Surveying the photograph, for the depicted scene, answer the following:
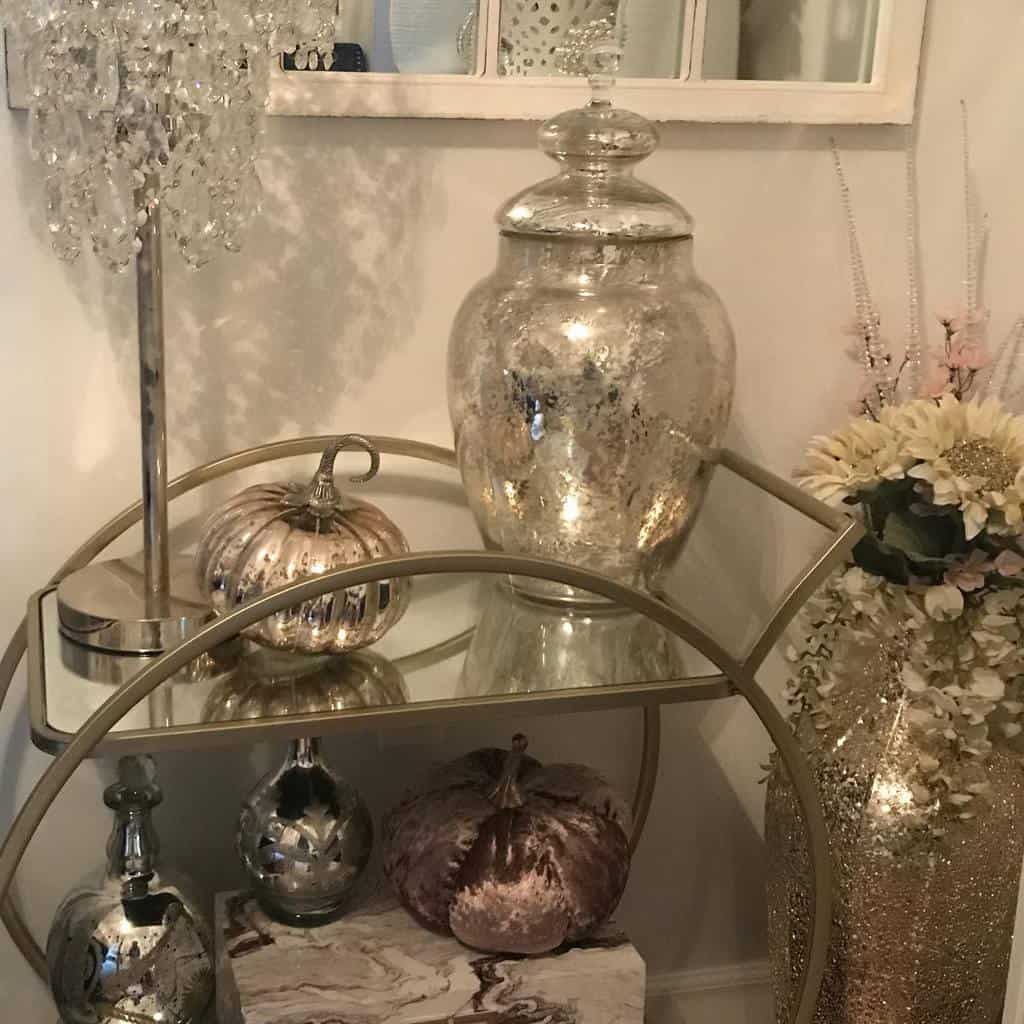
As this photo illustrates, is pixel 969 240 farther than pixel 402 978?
Yes

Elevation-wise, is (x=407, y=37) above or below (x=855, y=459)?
above

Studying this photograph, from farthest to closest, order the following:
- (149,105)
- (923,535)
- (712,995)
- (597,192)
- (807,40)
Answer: (712,995) → (807,40) → (923,535) → (597,192) → (149,105)

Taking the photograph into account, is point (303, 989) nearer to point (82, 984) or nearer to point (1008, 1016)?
point (82, 984)

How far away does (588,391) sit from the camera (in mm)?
976

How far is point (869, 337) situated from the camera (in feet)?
4.27

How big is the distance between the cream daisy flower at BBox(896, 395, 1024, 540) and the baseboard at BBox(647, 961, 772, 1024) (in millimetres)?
679

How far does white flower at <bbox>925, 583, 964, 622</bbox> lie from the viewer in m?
1.10

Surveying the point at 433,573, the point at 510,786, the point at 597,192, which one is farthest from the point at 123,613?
the point at 597,192

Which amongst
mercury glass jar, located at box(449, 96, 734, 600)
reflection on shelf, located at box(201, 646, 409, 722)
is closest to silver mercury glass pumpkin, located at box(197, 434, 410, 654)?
reflection on shelf, located at box(201, 646, 409, 722)

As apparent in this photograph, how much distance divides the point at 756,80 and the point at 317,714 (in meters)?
0.77

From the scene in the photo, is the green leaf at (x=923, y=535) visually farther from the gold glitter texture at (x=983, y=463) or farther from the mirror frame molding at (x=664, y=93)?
the mirror frame molding at (x=664, y=93)

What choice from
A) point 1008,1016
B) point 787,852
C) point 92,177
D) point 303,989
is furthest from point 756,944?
point 92,177

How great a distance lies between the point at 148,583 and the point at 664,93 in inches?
25.7

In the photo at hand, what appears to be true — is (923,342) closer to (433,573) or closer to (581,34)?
(581,34)
